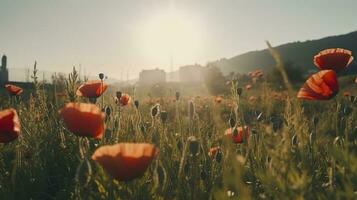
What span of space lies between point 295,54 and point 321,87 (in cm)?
10591

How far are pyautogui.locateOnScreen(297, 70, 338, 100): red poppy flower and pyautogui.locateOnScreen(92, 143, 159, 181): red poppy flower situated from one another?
1.01 meters

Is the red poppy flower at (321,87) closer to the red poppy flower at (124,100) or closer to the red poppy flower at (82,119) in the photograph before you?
the red poppy flower at (82,119)

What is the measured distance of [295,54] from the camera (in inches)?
4102

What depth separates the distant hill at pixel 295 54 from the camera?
98625mm

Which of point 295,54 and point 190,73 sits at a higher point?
point 295,54

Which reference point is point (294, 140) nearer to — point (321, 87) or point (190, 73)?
point (321, 87)

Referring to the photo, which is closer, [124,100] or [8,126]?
[8,126]

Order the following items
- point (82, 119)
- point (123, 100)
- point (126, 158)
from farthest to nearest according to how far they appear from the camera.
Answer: point (123, 100) → point (82, 119) → point (126, 158)

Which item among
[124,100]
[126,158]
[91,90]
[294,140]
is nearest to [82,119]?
[126,158]

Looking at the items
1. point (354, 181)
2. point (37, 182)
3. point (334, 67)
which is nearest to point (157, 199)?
point (354, 181)

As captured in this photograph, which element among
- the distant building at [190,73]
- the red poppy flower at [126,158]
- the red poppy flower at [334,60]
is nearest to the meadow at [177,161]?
the red poppy flower at [126,158]

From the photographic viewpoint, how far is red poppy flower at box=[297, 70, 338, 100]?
6.95ft

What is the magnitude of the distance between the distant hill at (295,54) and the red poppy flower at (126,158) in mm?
97024

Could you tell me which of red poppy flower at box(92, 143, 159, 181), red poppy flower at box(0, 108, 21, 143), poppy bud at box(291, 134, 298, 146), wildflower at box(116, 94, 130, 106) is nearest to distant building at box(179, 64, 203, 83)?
wildflower at box(116, 94, 130, 106)
